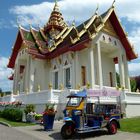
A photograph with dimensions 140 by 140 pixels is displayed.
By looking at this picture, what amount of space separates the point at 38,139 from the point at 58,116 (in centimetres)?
700

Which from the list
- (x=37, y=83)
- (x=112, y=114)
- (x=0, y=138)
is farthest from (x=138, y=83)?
(x=0, y=138)

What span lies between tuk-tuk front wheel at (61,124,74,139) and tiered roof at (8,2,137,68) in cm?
1002

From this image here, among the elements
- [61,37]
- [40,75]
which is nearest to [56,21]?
[61,37]

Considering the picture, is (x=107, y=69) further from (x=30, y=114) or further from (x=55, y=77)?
(x=30, y=114)

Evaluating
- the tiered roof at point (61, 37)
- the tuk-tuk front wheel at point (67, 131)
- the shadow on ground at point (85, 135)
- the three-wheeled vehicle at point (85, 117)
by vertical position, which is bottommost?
the shadow on ground at point (85, 135)

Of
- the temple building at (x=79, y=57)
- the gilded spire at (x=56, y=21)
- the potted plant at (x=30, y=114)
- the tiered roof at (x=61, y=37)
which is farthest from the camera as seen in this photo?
the gilded spire at (x=56, y=21)

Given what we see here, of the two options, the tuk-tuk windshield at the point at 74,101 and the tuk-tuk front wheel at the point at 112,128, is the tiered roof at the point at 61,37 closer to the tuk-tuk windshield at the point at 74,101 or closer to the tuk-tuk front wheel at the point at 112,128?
the tuk-tuk windshield at the point at 74,101

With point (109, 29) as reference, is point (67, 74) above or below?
below

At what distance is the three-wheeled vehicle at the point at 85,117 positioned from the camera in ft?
26.6

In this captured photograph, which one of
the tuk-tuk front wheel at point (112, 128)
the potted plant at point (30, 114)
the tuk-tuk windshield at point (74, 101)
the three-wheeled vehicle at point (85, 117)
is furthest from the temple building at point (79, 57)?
the tuk-tuk front wheel at point (112, 128)

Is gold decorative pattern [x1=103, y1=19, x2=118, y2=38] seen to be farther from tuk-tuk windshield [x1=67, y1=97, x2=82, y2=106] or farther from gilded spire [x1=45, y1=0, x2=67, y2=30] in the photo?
tuk-tuk windshield [x1=67, y1=97, x2=82, y2=106]

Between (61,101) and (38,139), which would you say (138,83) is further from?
(38,139)

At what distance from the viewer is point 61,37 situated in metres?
22.4

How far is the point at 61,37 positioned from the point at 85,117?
49.7ft
